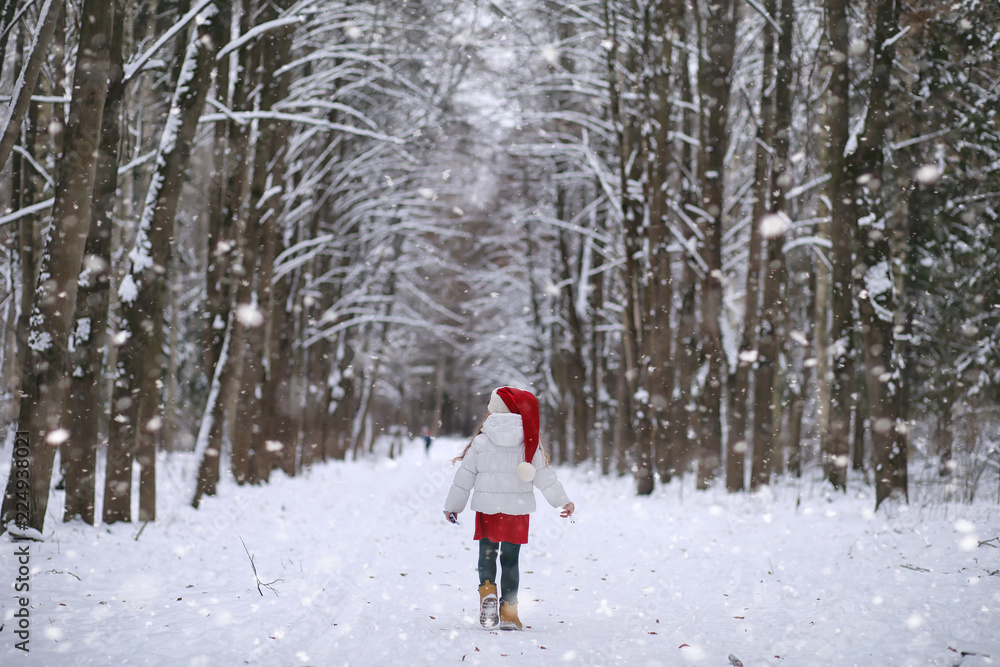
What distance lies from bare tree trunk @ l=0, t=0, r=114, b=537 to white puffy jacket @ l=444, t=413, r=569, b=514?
4.36 m

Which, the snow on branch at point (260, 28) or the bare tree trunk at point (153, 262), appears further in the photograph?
the bare tree trunk at point (153, 262)

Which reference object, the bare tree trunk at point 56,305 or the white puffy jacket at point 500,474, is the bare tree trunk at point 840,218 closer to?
the white puffy jacket at point 500,474

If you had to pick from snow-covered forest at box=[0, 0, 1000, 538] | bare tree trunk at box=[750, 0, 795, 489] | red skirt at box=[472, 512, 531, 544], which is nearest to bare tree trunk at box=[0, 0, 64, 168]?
snow-covered forest at box=[0, 0, 1000, 538]

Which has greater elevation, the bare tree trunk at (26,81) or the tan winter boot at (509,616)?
the bare tree trunk at (26,81)

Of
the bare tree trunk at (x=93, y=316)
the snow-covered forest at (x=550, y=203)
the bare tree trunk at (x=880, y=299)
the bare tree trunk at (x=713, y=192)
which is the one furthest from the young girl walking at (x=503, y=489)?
the bare tree trunk at (x=713, y=192)

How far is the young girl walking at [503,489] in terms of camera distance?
4.79m

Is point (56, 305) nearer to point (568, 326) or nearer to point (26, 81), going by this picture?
point (26, 81)

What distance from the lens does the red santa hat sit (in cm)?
486

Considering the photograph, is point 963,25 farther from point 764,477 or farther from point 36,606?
point 36,606

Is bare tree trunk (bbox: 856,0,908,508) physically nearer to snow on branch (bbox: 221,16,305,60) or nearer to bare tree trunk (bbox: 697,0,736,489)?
bare tree trunk (bbox: 697,0,736,489)

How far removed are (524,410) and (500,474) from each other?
497mm

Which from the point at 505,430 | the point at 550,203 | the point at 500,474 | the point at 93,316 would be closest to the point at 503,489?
the point at 500,474

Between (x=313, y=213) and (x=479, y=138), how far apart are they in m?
5.01

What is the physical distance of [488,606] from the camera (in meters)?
4.75
